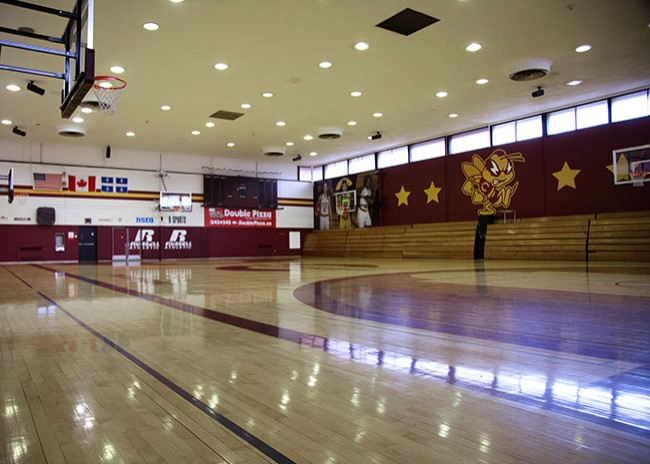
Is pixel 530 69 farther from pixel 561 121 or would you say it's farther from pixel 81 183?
pixel 81 183

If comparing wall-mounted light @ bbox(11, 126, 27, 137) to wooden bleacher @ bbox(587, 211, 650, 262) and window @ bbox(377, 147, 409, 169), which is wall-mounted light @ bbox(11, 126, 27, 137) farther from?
wooden bleacher @ bbox(587, 211, 650, 262)

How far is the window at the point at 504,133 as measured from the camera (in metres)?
14.9

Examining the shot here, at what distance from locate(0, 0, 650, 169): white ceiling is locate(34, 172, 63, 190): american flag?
1.82m

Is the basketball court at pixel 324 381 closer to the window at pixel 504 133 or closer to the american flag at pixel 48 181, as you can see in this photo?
the window at pixel 504 133

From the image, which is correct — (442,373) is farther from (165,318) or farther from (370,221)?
(370,221)

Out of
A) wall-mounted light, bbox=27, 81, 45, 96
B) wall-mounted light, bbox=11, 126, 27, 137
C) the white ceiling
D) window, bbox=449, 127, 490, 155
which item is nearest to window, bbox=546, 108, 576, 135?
the white ceiling

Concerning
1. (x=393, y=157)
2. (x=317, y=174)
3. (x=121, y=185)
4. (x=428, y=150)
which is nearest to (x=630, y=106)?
(x=428, y=150)

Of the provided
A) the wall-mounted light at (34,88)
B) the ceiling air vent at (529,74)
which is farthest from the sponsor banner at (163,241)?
the ceiling air vent at (529,74)

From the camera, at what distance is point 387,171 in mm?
18922

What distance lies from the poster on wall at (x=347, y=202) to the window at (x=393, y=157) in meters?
0.57

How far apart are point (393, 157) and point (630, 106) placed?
8462mm

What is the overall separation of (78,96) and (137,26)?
13.8ft

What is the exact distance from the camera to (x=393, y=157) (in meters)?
19.0

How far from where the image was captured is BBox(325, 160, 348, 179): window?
21.2m
